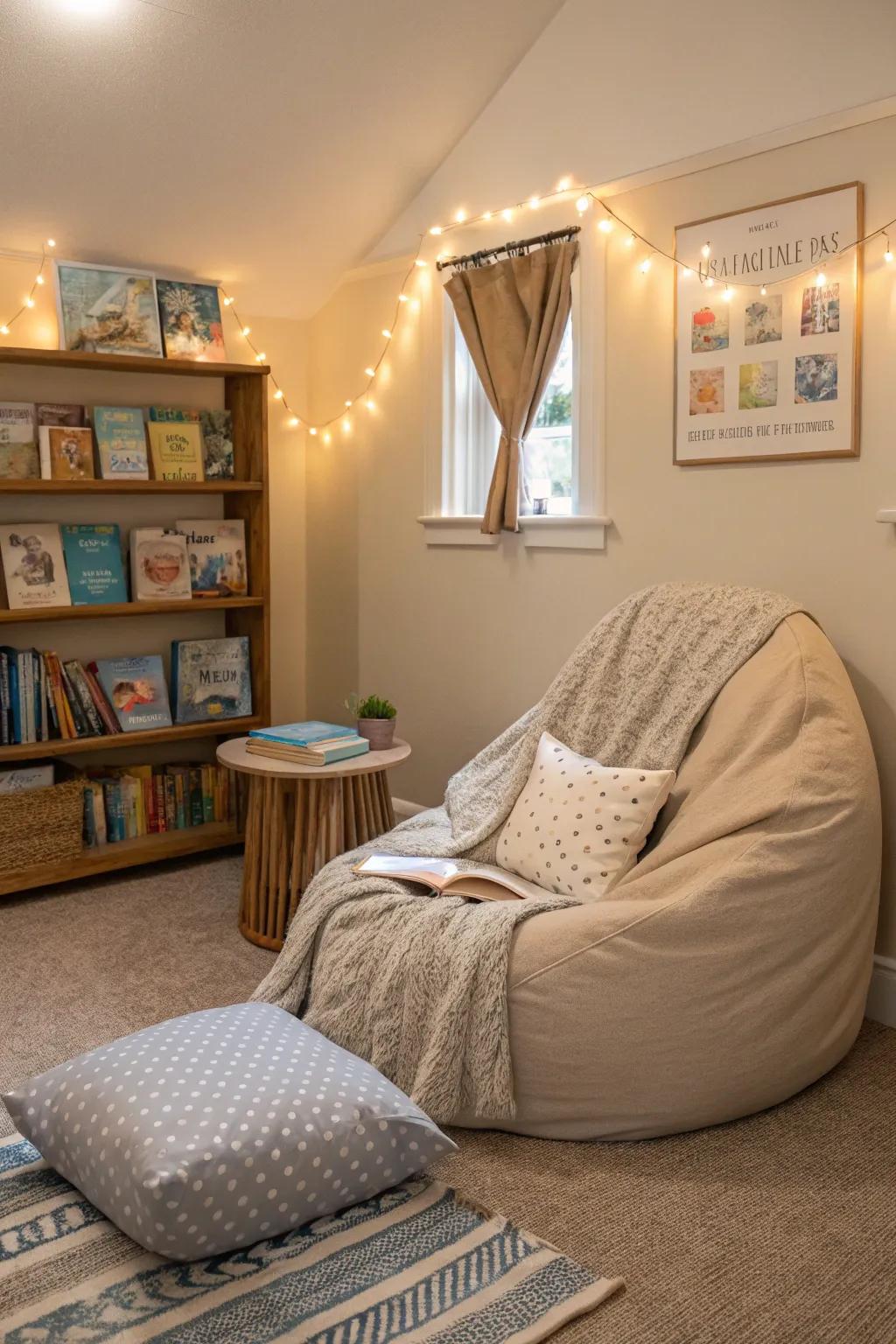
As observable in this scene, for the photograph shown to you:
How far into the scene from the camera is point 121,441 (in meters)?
3.81

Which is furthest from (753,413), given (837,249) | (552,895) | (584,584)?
(552,895)

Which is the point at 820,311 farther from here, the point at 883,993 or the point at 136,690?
the point at 136,690

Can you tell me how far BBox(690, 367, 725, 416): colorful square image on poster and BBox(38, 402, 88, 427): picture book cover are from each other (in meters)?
1.98

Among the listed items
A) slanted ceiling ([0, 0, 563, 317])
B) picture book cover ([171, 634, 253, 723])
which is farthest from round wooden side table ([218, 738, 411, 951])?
slanted ceiling ([0, 0, 563, 317])

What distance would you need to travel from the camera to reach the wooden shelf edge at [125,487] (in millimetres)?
3520

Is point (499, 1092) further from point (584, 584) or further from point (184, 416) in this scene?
point (184, 416)

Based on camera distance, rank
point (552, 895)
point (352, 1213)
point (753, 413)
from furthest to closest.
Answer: point (753, 413) < point (552, 895) < point (352, 1213)

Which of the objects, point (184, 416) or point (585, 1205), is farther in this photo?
point (184, 416)

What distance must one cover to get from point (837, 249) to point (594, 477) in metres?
0.92

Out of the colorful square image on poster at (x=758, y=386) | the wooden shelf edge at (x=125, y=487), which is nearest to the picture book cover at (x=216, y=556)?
the wooden shelf edge at (x=125, y=487)

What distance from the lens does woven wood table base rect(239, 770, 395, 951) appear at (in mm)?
3121

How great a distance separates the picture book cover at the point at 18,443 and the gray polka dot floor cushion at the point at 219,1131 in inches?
83.7

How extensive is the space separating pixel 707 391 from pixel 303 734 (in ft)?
4.65

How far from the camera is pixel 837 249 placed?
2.68 meters
